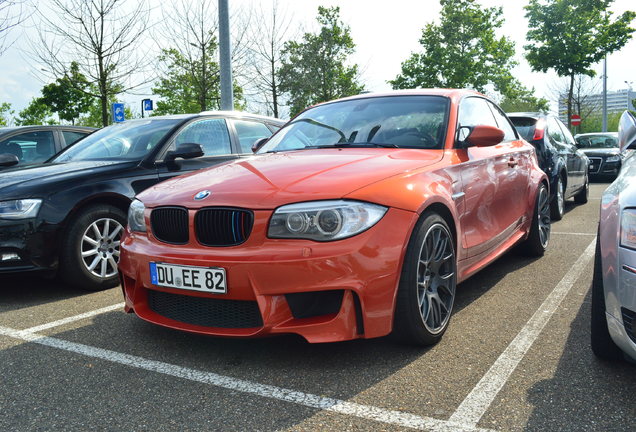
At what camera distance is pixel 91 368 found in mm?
2936

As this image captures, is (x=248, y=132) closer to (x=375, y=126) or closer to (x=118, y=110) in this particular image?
(x=375, y=126)

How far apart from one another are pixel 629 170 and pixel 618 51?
2460 cm

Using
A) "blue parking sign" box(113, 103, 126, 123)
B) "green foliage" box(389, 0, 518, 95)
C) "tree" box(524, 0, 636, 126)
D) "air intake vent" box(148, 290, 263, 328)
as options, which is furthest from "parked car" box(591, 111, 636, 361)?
"green foliage" box(389, 0, 518, 95)

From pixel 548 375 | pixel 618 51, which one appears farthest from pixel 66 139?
pixel 618 51

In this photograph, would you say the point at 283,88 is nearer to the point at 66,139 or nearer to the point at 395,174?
the point at 66,139

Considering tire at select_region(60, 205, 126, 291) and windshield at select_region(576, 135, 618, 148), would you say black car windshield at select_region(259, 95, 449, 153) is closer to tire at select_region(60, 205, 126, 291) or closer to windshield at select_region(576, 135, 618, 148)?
tire at select_region(60, 205, 126, 291)

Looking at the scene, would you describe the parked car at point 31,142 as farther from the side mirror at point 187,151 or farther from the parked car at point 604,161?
A: the parked car at point 604,161

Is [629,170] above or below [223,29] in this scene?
below

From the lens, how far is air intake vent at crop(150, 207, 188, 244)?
2979 millimetres

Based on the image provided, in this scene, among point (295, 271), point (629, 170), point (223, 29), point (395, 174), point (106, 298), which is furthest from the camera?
point (223, 29)

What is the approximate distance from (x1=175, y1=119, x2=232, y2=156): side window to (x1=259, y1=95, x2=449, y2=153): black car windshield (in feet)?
4.74

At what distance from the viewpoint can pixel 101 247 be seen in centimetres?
473

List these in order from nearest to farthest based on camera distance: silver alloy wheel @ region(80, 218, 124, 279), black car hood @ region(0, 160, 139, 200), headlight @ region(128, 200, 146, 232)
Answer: headlight @ region(128, 200, 146, 232), black car hood @ region(0, 160, 139, 200), silver alloy wheel @ region(80, 218, 124, 279)

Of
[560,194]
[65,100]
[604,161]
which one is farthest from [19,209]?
[65,100]
